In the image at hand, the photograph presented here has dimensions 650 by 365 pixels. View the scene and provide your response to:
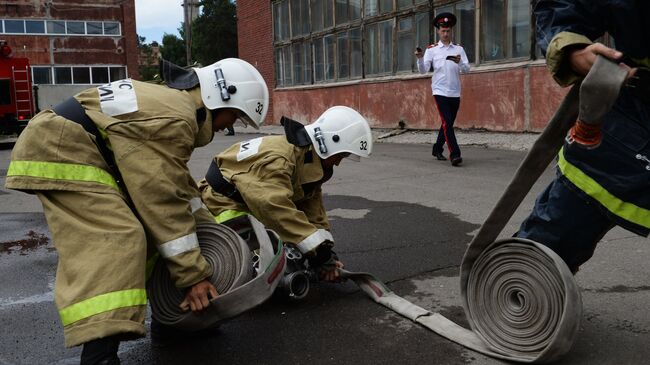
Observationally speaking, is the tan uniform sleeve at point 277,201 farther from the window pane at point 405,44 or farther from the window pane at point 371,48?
the window pane at point 371,48

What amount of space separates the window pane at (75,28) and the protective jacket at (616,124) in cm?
4338

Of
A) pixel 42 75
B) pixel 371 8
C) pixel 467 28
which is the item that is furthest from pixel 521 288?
pixel 42 75

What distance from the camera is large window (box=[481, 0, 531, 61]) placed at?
11734mm

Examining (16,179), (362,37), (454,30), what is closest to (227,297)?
(16,179)

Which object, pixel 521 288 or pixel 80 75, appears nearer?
pixel 521 288

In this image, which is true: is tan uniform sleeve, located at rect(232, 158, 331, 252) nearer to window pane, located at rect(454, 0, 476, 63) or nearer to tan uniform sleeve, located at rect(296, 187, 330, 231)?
tan uniform sleeve, located at rect(296, 187, 330, 231)

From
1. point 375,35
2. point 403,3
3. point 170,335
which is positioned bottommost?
point 170,335

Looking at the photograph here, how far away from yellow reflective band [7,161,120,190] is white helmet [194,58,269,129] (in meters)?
0.69

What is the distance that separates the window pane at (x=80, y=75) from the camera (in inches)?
1612

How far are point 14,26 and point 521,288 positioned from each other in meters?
43.6

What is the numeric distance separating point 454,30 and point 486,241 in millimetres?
11510

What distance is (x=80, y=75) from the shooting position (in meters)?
41.2

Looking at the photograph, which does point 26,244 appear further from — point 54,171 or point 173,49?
point 173,49

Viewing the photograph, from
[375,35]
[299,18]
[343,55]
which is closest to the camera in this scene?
[375,35]
